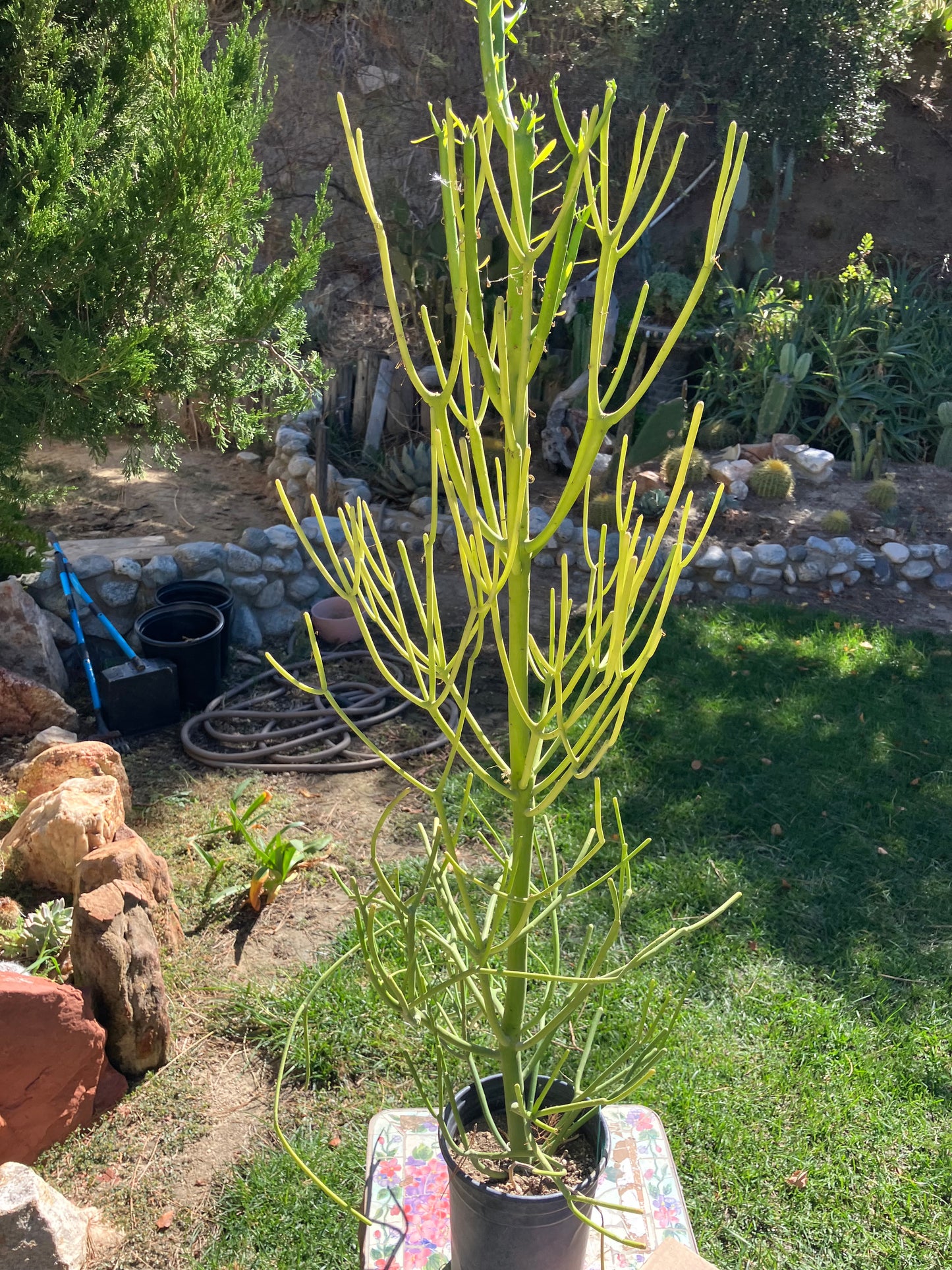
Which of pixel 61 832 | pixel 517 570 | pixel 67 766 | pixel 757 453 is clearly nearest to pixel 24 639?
pixel 67 766

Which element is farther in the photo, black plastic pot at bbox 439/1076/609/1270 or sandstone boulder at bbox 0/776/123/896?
sandstone boulder at bbox 0/776/123/896

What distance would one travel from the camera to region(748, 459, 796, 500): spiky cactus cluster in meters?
5.71

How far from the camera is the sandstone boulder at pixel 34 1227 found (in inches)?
74.3

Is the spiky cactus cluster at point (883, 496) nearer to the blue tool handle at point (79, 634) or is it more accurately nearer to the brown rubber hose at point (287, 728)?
the brown rubber hose at point (287, 728)

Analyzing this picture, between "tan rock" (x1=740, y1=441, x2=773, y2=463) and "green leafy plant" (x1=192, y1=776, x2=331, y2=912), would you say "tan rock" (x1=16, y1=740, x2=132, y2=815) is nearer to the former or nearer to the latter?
"green leafy plant" (x1=192, y1=776, x2=331, y2=912)

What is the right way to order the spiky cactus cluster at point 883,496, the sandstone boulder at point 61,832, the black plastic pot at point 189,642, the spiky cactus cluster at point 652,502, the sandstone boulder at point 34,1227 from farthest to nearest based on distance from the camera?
the spiky cactus cluster at point 883,496 → the spiky cactus cluster at point 652,502 → the black plastic pot at point 189,642 → the sandstone boulder at point 61,832 → the sandstone boulder at point 34,1227

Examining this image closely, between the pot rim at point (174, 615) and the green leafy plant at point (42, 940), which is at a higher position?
the pot rim at point (174, 615)

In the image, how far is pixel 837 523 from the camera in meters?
5.45

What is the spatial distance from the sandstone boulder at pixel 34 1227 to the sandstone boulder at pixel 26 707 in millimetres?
2015

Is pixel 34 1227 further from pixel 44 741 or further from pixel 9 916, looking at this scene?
pixel 44 741

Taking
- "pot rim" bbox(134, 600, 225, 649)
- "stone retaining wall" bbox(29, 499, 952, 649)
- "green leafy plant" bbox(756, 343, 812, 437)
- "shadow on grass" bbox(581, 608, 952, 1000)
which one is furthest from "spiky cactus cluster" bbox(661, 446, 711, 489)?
"pot rim" bbox(134, 600, 225, 649)

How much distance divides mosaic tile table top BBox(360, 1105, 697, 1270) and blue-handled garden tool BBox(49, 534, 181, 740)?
2247 millimetres

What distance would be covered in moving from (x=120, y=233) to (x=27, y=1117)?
7.90 ft

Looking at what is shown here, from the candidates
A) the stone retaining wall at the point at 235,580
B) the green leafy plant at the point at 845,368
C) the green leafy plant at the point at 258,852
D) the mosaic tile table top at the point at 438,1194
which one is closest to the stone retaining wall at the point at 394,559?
the stone retaining wall at the point at 235,580
